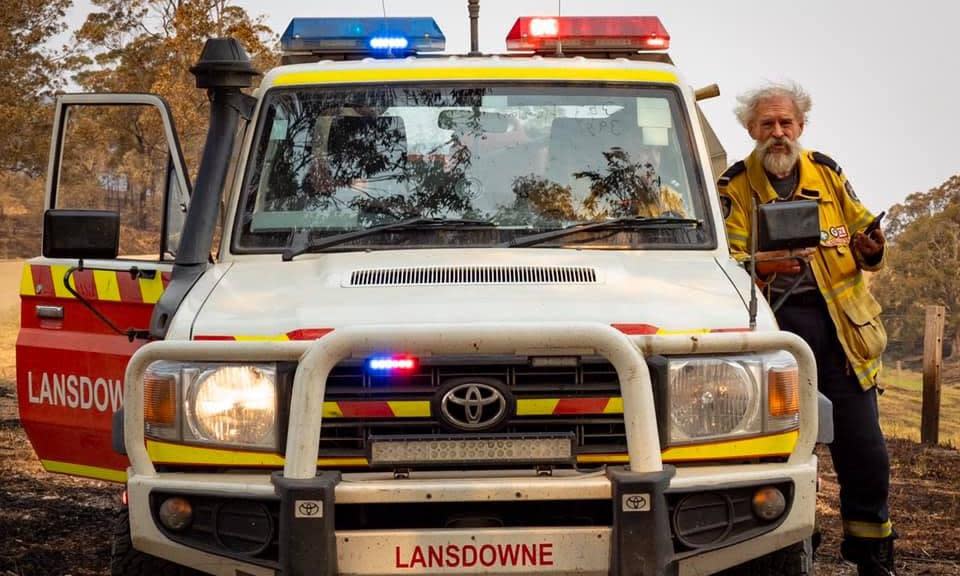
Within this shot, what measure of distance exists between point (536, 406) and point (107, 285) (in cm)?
258

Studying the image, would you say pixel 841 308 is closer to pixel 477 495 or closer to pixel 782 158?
pixel 782 158

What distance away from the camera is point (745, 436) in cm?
425

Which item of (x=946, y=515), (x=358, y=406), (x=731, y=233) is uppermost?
(x=731, y=233)

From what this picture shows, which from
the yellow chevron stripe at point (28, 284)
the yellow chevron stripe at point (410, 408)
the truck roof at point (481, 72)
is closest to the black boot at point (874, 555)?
the truck roof at point (481, 72)

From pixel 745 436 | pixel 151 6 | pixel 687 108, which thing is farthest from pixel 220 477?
pixel 151 6

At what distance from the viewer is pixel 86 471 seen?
6035mm

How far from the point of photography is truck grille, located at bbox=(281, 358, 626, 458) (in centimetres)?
419

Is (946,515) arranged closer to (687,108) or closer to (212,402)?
(687,108)

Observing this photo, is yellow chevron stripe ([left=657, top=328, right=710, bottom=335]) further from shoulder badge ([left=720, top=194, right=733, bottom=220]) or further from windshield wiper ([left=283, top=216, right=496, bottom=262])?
shoulder badge ([left=720, top=194, right=733, bottom=220])

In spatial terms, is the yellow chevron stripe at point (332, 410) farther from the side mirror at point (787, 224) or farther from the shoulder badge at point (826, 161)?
the shoulder badge at point (826, 161)

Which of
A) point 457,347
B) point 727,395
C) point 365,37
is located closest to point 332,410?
point 457,347

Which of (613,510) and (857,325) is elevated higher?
(857,325)

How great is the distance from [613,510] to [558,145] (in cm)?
188

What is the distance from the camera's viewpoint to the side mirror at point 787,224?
16.4ft
